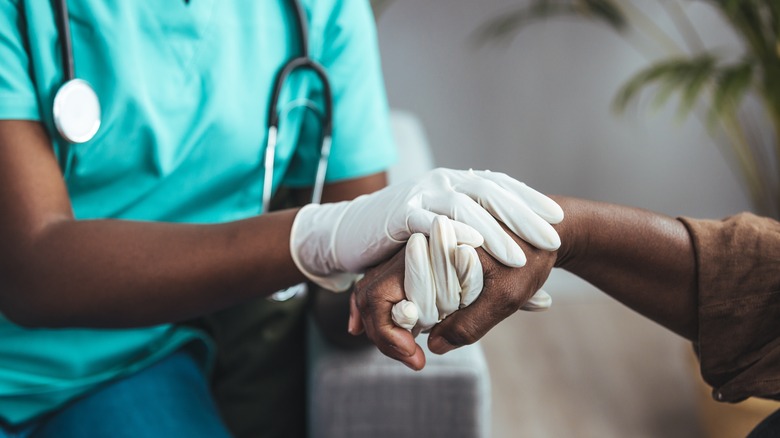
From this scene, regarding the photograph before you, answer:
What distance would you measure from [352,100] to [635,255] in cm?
47

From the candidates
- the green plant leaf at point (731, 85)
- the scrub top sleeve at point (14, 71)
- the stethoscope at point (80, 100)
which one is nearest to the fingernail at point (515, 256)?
the stethoscope at point (80, 100)

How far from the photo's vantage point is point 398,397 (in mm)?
983

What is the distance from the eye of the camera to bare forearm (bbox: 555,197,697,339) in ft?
2.55

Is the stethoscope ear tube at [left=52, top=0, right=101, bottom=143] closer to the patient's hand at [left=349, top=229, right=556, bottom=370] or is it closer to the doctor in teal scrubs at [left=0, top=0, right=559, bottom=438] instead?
the doctor in teal scrubs at [left=0, top=0, right=559, bottom=438]

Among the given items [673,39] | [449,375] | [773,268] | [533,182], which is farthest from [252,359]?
[673,39]

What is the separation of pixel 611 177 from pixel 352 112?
136 centimetres

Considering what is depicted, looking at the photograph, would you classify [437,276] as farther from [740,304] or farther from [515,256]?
[740,304]

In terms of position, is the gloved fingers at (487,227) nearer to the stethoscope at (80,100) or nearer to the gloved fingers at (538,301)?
the gloved fingers at (538,301)

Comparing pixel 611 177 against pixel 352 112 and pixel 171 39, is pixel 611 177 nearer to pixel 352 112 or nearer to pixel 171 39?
pixel 352 112

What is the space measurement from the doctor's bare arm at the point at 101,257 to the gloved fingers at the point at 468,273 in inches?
8.3

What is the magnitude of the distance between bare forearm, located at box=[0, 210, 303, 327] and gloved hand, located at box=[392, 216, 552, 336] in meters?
0.18

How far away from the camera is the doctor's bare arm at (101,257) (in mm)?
807

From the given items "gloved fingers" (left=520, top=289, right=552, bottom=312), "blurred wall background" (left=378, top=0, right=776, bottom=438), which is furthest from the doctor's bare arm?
"blurred wall background" (left=378, top=0, right=776, bottom=438)

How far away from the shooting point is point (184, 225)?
849 mm
